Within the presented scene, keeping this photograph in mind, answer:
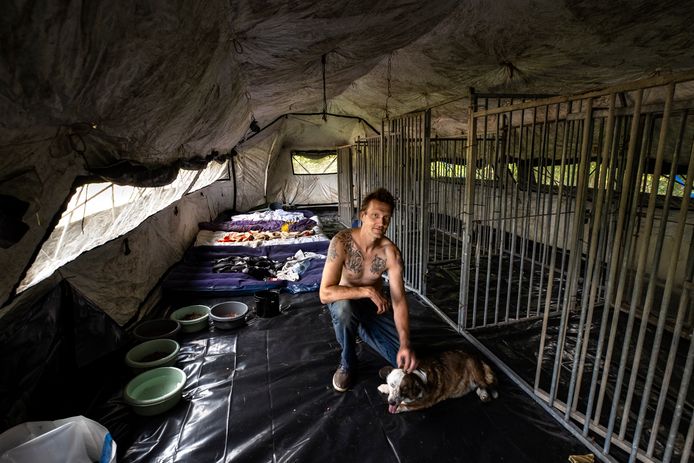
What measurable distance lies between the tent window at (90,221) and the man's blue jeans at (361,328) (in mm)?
1704

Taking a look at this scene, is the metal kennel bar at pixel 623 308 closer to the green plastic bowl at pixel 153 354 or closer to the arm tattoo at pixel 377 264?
the arm tattoo at pixel 377 264

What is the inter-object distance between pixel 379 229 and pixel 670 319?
120 inches

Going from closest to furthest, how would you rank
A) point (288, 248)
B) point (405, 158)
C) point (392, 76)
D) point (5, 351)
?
1. point (5, 351)
2. point (405, 158)
3. point (392, 76)
4. point (288, 248)

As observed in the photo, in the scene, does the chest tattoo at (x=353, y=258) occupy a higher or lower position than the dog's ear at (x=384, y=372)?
higher

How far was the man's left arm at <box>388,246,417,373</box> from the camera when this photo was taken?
2273 millimetres

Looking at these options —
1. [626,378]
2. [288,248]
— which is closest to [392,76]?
[288,248]

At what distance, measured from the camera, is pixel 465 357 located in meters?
2.54

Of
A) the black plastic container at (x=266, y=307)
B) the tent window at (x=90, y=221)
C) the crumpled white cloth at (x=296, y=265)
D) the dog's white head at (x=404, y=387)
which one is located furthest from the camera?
the crumpled white cloth at (x=296, y=265)

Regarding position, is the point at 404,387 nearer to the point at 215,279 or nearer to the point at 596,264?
the point at 596,264

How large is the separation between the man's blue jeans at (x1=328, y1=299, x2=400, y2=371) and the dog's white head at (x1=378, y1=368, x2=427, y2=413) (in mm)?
330

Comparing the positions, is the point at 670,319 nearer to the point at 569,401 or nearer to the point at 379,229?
the point at 569,401

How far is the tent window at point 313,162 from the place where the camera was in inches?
432

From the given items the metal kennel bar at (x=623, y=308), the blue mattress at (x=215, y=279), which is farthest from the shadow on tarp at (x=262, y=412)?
the blue mattress at (x=215, y=279)

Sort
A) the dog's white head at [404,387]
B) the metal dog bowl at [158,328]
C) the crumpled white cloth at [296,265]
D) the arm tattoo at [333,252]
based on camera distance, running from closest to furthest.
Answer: the dog's white head at [404,387] < the arm tattoo at [333,252] < the metal dog bowl at [158,328] < the crumpled white cloth at [296,265]
